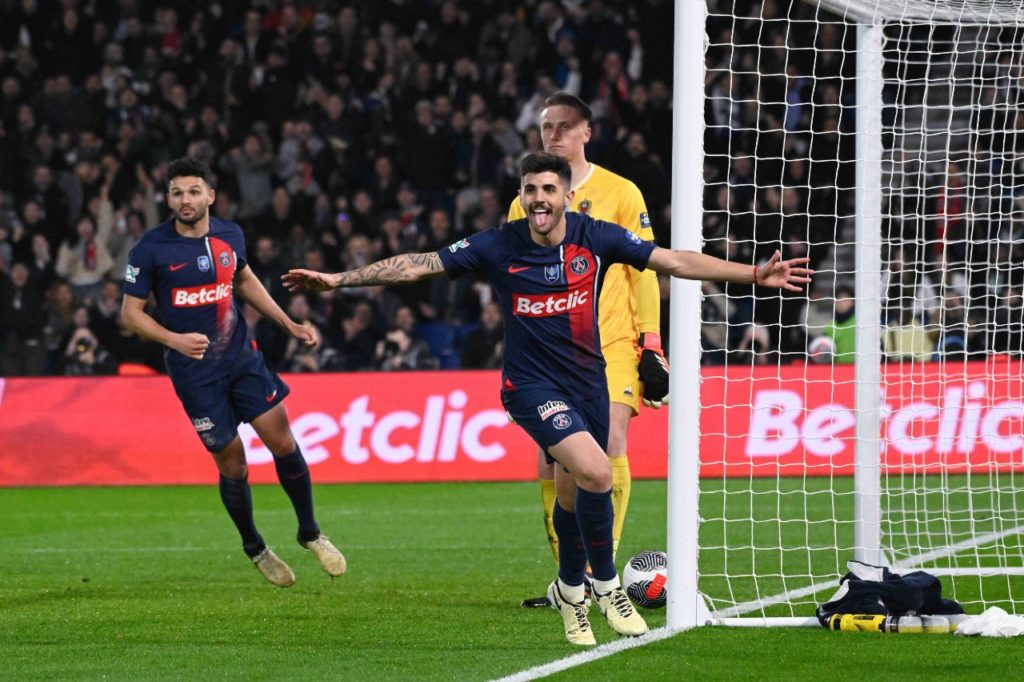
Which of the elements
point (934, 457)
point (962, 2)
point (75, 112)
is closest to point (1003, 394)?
point (934, 457)

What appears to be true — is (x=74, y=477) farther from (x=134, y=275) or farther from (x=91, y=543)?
(x=134, y=275)

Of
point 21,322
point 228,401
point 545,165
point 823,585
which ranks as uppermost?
point 545,165

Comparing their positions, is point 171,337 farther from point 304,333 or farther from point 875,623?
point 875,623

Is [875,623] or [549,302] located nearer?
[549,302]

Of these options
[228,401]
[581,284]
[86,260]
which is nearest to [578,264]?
[581,284]

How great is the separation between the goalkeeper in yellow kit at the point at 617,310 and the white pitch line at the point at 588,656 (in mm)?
1037

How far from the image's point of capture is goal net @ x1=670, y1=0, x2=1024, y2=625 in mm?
7938

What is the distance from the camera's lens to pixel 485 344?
15875 millimetres

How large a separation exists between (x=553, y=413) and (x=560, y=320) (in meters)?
0.40

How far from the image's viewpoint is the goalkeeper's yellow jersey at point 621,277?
7543 mm

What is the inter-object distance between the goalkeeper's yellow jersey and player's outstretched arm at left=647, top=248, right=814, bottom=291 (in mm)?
1264

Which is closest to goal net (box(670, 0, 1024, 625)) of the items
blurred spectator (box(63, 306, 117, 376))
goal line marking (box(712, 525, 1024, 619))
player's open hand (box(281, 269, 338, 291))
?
goal line marking (box(712, 525, 1024, 619))

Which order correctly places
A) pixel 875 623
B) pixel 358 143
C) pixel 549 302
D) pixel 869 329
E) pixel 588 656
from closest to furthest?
pixel 588 656
pixel 549 302
pixel 875 623
pixel 869 329
pixel 358 143

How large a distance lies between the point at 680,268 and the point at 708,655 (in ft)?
4.86
